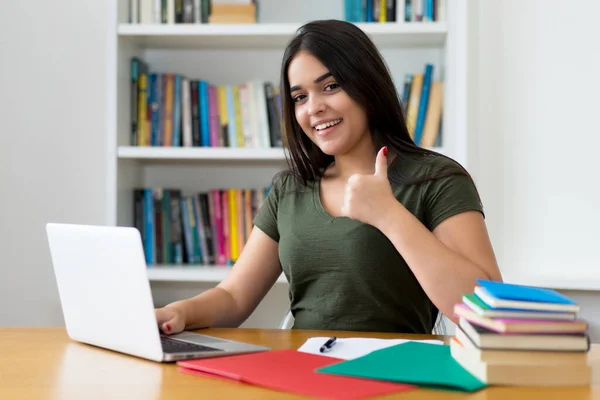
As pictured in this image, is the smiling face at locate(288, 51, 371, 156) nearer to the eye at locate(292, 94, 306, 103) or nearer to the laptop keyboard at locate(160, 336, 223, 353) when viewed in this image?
the eye at locate(292, 94, 306, 103)

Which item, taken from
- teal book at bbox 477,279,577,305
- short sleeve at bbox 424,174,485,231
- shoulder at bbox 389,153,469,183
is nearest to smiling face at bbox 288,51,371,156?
shoulder at bbox 389,153,469,183

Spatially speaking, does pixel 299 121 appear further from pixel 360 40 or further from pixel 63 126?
pixel 63 126

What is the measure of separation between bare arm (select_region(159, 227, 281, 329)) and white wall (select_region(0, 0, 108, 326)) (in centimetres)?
125

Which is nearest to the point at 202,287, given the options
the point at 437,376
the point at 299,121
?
the point at 299,121

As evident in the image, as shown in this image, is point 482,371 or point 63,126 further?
point 63,126

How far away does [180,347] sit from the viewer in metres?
1.24

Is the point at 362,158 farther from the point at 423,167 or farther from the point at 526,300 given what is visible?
the point at 526,300

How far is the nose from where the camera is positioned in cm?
169

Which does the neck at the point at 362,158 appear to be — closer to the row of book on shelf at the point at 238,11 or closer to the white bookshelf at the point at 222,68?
the white bookshelf at the point at 222,68

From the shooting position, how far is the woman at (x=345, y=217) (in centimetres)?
160

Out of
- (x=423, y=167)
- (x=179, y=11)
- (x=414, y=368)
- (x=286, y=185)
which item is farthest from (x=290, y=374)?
(x=179, y=11)

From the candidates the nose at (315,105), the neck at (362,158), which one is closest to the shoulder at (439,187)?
the neck at (362,158)

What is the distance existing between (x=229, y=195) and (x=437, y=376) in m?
1.87

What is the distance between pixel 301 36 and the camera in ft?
5.68
